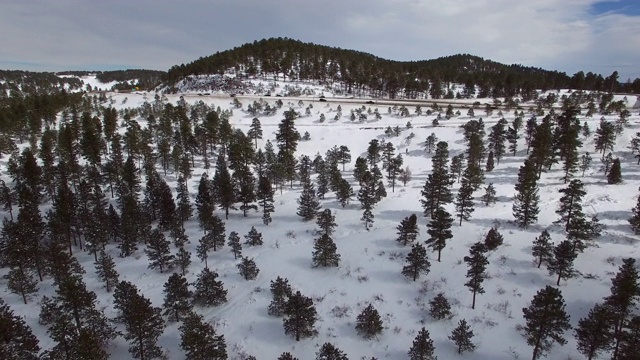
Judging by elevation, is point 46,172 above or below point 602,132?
below

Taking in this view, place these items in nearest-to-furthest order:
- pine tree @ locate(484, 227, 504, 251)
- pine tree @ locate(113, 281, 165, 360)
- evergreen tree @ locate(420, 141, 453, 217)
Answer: pine tree @ locate(113, 281, 165, 360) → pine tree @ locate(484, 227, 504, 251) → evergreen tree @ locate(420, 141, 453, 217)

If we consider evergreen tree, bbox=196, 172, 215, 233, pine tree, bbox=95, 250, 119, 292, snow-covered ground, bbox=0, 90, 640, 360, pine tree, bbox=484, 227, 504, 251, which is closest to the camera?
snow-covered ground, bbox=0, 90, 640, 360

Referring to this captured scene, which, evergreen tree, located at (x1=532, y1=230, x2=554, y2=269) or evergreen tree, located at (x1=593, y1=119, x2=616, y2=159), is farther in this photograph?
evergreen tree, located at (x1=593, y1=119, x2=616, y2=159)

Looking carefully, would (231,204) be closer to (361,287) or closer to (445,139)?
(361,287)

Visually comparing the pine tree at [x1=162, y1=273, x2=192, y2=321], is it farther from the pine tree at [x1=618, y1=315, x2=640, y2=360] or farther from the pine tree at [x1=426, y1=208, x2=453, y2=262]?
the pine tree at [x1=618, y1=315, x2=640, y2=360]

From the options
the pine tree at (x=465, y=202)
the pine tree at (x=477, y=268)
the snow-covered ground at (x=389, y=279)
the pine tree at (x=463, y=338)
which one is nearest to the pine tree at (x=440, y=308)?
the snow-covered ground at (x=389, y=279)

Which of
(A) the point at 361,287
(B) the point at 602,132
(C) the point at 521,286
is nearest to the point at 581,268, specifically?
(C) the point at 521,286

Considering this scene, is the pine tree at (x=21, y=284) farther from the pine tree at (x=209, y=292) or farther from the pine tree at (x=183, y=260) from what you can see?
the pine tree at (x=209, y=292)

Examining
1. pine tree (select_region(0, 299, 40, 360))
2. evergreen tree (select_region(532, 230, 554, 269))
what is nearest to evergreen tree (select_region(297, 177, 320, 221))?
evergreen tree (select_region(532, 230, 554, 269))
